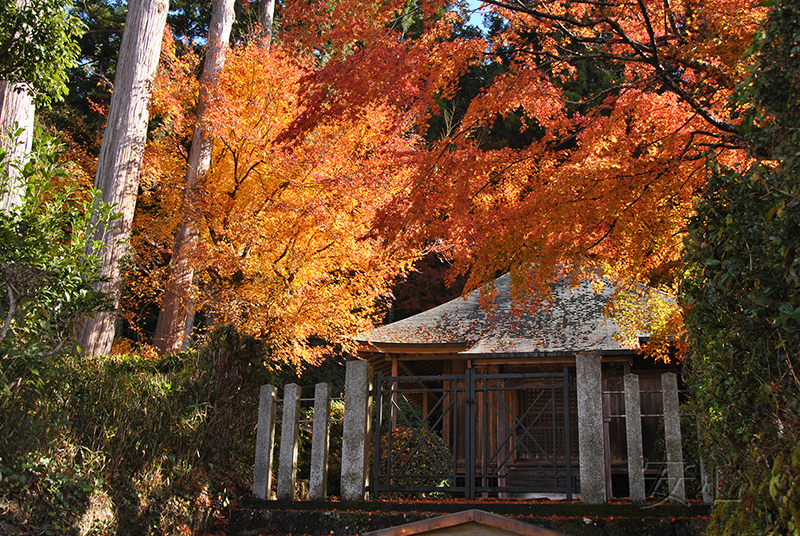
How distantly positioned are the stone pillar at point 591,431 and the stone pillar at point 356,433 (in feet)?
8.00

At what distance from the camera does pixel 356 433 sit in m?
7.33

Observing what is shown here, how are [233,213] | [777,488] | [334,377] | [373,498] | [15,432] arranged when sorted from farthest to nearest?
[334,377] → [233,213] → [373,498] → [15,432] → [777,488]

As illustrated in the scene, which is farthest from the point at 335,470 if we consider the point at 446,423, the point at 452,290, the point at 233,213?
the point at 452,290

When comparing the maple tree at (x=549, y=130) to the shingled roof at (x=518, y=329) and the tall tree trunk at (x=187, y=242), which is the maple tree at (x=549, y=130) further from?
the tall tree trunk at (x=187, y=242)

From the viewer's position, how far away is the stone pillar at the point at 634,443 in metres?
6.61

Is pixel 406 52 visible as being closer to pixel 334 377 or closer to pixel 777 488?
pixel 777 488

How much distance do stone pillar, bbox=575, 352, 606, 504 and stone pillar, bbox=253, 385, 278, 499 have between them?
3720 mm

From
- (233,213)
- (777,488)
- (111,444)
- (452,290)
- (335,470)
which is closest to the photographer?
(777,488)

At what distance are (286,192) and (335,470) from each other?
21.6 ft

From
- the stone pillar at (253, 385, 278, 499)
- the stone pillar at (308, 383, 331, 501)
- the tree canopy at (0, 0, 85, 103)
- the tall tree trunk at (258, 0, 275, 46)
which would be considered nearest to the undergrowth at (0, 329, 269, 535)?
the stone pillar at (253, 385, 278, 499)

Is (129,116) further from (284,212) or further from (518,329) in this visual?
(518,329)

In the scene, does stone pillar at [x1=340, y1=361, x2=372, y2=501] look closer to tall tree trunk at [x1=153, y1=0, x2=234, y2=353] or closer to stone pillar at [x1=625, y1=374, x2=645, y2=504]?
stone pillar at [x1=625, y1=374, x2=645, y2=504]

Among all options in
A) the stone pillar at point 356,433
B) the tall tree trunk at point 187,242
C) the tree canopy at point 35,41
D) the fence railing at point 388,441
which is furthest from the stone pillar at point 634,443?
the tall tree trunk at point 187,242

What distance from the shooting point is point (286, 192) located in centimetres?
1449
